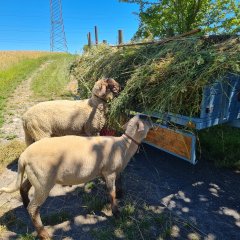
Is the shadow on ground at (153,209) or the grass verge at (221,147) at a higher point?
the grass verge at (221,147)

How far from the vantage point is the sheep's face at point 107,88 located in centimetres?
466

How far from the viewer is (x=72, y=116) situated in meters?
4.81

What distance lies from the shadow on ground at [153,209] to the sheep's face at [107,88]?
1.51 m

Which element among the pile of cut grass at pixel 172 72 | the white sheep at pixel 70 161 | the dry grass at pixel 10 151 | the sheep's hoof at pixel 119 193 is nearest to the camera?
the white sheep at pixel 70 161

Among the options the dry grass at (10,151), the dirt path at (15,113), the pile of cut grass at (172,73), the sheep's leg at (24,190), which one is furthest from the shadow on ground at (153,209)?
the dirt path at (15,113)

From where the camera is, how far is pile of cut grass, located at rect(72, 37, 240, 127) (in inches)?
146

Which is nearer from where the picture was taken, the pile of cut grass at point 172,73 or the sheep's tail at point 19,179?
the sheep's tail at point 19,179

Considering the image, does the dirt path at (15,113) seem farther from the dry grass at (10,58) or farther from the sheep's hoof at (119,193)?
the dry grass at (10,58)

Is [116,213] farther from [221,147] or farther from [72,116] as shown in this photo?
[221,147]

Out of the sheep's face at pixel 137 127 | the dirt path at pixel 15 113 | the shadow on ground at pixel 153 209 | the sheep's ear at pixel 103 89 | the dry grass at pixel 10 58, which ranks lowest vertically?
the shadow on ground at pixel 153 209

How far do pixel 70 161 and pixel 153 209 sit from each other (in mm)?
1524

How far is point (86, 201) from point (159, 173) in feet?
5.18

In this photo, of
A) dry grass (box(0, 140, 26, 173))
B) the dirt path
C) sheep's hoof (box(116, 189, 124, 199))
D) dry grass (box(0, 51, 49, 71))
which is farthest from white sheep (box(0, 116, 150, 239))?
dry grass (box(0, 51, 49, 71))

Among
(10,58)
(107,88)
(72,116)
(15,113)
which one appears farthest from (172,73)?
(10,58)
